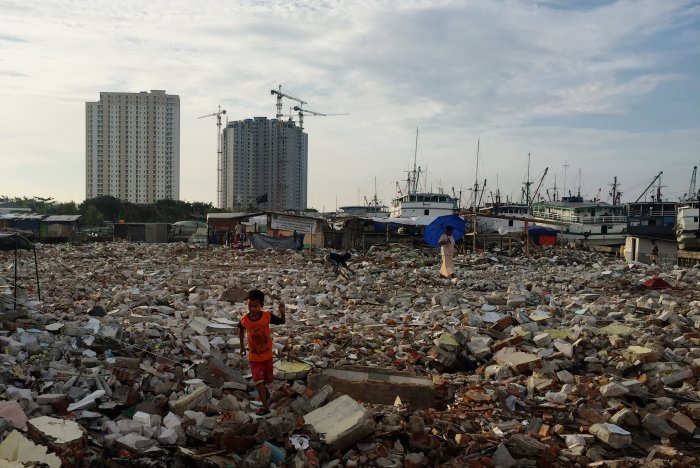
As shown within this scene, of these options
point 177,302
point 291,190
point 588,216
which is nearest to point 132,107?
point 291,190

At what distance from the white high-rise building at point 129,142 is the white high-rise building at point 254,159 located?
24.2 feet

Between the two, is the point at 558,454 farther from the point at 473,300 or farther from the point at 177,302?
the point at 177,302

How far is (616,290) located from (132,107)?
6938cm

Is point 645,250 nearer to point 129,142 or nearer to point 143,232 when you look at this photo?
point 143,232

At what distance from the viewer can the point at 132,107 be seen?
71.9 meters

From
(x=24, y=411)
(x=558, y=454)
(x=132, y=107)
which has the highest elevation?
(x=132, y=107)

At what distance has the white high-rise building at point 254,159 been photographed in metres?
75.1

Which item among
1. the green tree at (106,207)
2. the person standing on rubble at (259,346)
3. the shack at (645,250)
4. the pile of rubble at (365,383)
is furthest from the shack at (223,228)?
the green tree at (106,207)

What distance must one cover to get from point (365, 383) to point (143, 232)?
34.5 meters

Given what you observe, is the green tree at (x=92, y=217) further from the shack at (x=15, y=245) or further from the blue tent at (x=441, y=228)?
the shack at (x=15, y=245)

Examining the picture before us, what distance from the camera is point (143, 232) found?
Result: 37.7 meters

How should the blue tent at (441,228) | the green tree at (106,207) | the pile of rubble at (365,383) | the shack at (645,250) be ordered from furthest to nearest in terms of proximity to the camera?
the green tree at (106,207)
the blue tent at (441,228)
the shack at (645,250)
the pile of rubble at (365,383)

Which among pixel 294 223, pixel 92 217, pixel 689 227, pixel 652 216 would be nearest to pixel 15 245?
pixel 294 223

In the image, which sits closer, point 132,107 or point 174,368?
point 174,368
